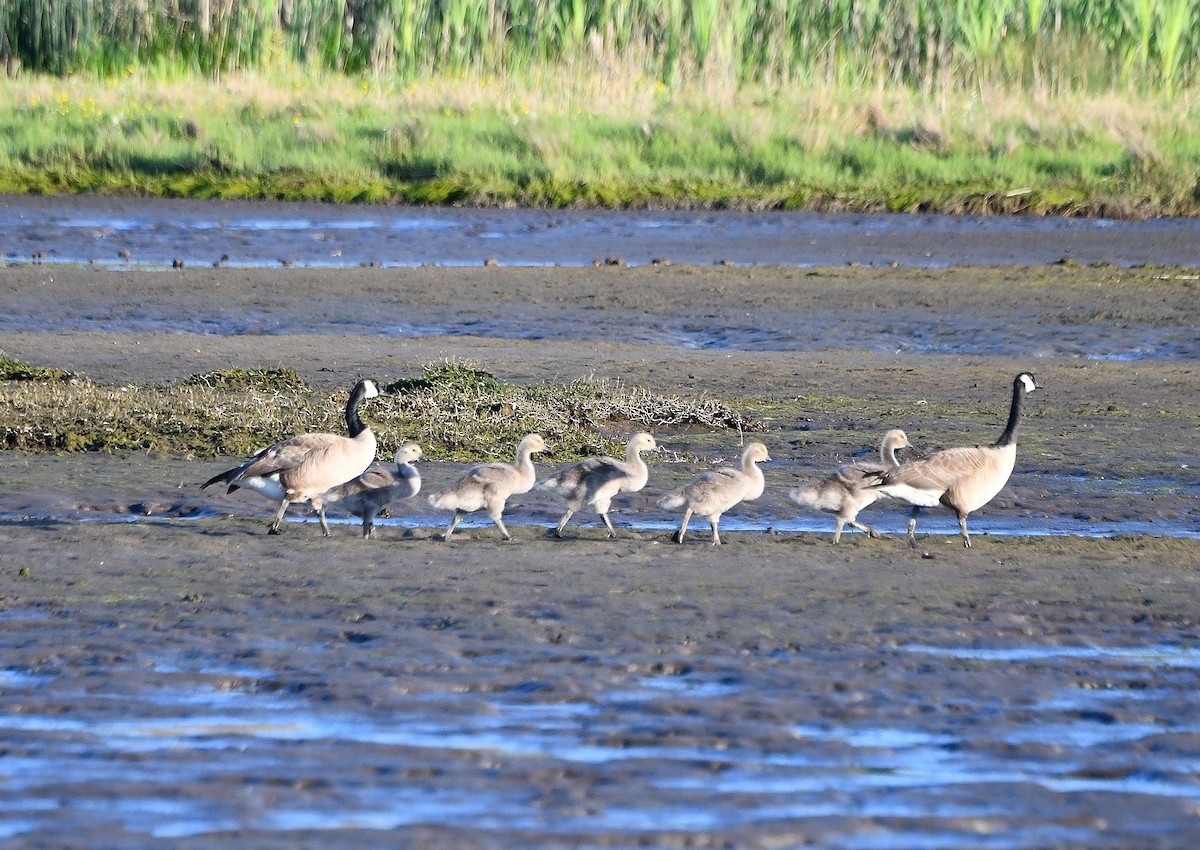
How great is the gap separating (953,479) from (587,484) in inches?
75.5

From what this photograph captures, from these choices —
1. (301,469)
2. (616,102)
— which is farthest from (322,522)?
(616,102)

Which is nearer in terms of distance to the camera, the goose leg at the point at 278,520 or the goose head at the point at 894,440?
the goose leg at the point at 278,520

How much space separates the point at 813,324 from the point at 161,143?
47.6ft

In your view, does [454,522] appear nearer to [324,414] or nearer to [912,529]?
[912,529]

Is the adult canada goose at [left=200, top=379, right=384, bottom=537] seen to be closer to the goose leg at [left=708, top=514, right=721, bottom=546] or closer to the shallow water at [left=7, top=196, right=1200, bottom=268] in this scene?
the goose leg at [left=708, top=514, right=721, bottom=546]

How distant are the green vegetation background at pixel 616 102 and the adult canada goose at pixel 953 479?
58.2 feet

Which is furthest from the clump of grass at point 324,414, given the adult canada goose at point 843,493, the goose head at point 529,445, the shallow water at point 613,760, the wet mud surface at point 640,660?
the shallow water at point 613,760

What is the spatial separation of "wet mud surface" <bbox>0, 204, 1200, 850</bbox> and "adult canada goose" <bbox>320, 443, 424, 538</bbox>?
194 mm

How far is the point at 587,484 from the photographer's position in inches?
388

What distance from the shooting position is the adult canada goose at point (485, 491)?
376 inches

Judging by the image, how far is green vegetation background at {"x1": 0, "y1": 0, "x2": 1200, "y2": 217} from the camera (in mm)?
28125

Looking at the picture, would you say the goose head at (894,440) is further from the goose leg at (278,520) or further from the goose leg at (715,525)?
the goose leg at (278,520)

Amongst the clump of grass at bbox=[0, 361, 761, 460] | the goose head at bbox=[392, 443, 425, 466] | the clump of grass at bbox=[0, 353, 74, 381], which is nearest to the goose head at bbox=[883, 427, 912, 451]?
the clump of grass at bbox=[0, 361, 761, 460]

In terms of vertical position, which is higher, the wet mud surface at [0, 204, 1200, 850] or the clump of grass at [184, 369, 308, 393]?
the wet mud surface at [0, 204, 1200, 850]
